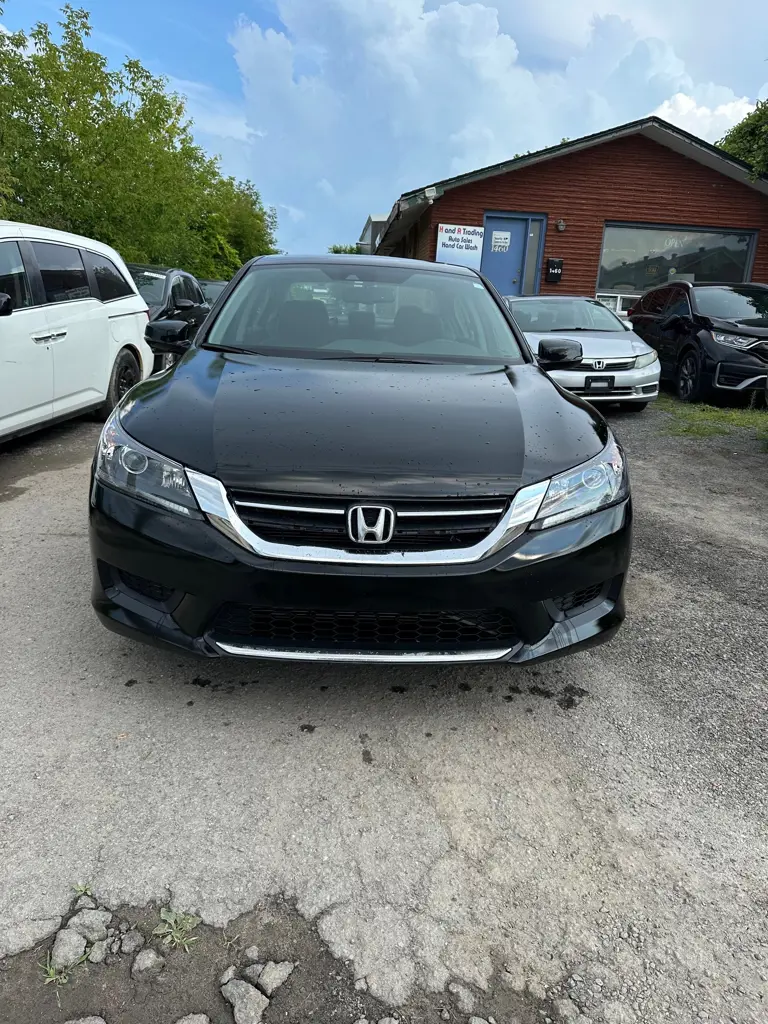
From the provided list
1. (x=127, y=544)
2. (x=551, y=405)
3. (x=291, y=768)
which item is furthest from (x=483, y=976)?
(x=551, y=405)

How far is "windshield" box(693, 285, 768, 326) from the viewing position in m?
8.83

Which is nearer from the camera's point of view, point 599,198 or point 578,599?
point 578,599

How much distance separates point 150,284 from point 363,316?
22.8ft

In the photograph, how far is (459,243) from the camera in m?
15.4

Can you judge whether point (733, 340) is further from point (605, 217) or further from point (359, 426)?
point (605, 217)

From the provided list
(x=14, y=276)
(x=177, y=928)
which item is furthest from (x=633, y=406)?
(x=177, y=928)

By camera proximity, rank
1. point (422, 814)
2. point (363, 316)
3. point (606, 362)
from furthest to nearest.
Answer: point (606, 362)
point (363, 316)
point (422, 814)

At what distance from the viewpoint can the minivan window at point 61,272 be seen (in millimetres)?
5352

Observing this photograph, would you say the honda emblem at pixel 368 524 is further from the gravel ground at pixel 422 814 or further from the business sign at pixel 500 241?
the business sign at pixel 500 241

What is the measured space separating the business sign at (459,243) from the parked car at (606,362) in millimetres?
7190

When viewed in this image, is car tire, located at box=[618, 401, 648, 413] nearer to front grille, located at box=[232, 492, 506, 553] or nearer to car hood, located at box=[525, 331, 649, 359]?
car hood, located at box=[525, 331, 649, 359]

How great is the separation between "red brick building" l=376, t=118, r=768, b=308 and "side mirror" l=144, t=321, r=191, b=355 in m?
12.6

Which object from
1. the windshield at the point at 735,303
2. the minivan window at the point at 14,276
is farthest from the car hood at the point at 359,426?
the windshield at the point at 735,303

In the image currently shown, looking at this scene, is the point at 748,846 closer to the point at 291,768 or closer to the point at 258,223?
the point at 291,768
